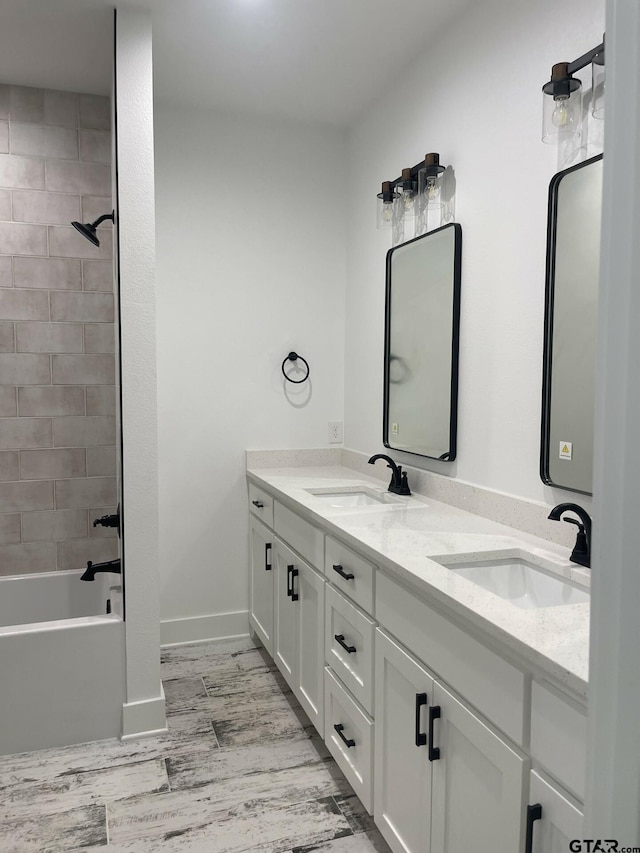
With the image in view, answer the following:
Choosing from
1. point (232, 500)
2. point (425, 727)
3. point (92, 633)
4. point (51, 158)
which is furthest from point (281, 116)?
point (425, 727)

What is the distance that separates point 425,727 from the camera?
148 centimetres

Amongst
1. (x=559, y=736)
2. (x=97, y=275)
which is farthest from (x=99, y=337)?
(x=559, y=736)

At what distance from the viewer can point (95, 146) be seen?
3.06 meters

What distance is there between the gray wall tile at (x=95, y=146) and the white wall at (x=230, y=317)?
0.82 ft

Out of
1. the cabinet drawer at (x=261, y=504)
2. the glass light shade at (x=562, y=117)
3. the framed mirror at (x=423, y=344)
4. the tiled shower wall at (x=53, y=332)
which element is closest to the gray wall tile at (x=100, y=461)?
the tiled shower wall at (x=53, y=332)

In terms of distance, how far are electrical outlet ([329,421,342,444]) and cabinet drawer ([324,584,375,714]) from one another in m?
1.36

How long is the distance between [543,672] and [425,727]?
0.51m

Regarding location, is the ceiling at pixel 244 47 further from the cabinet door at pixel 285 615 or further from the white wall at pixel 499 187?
the cabinet door at pixel 285 615

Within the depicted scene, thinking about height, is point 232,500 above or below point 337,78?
Answer: below

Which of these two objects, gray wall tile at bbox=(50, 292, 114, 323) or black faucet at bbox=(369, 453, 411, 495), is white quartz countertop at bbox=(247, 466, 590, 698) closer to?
black faucet at bbox=(369, 453, 411, 495)

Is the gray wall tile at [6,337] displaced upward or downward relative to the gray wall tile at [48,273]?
downward

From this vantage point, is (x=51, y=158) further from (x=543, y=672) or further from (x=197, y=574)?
(x=543, y=672)

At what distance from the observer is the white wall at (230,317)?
123 inches

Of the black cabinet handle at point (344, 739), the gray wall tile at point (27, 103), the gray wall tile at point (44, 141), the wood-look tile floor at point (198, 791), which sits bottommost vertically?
the wood-look tile floor at point (198, 791)
